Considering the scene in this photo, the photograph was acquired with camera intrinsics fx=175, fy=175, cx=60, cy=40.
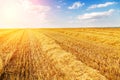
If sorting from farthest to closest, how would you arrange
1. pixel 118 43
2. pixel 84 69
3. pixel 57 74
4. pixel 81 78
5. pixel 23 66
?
pixel 118 43
pixel 23 66
pixel 84 69
pixel 57 74
pixel 81 78

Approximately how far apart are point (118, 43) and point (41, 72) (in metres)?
12.9

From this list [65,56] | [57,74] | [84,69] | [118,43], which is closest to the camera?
[57,74]

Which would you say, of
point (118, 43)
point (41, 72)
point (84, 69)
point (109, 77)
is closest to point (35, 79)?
point (41, 72)

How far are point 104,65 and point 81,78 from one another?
2.77m

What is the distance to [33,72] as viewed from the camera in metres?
9.16

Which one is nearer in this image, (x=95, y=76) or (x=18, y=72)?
(x=95, y=76)

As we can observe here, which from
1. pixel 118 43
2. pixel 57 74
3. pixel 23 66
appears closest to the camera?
pixel 57 74

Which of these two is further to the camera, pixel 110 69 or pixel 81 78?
pixel 110 69

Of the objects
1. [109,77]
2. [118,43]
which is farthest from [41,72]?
[118,43]

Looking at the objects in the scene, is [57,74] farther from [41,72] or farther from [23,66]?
[23,66]

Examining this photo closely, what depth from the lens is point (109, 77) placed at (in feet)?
27.1

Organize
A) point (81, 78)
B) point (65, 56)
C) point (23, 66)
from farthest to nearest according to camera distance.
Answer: point (65, 56) < point (23, 66) < point (81, 78)

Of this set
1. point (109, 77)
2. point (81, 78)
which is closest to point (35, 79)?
point (81, 78)

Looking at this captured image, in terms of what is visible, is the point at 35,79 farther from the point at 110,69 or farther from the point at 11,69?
the point at 110,69
